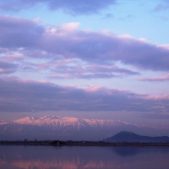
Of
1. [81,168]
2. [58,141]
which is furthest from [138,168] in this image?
[58,141]

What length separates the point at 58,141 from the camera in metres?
173

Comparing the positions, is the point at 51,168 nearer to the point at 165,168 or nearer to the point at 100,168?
the point at 100,168

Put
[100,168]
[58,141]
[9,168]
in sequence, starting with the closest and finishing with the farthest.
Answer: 1. [9,168]
2. [100,168]
3. [58,141]

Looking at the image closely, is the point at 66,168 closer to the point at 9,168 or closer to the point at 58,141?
the point at 9,168

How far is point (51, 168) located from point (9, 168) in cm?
358

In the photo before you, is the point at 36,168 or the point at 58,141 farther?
the point at 58,141

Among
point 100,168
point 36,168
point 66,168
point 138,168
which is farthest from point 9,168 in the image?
point 138,168

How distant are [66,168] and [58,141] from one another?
13209 centimetres

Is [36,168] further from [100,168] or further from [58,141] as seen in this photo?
[58,141]

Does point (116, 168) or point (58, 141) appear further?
point (58, 141)

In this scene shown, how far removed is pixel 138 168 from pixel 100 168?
11.2 ft

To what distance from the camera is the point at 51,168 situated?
1570 inches

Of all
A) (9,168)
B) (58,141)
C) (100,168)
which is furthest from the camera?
(58,141)

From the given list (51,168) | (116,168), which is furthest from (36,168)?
(116,168)
